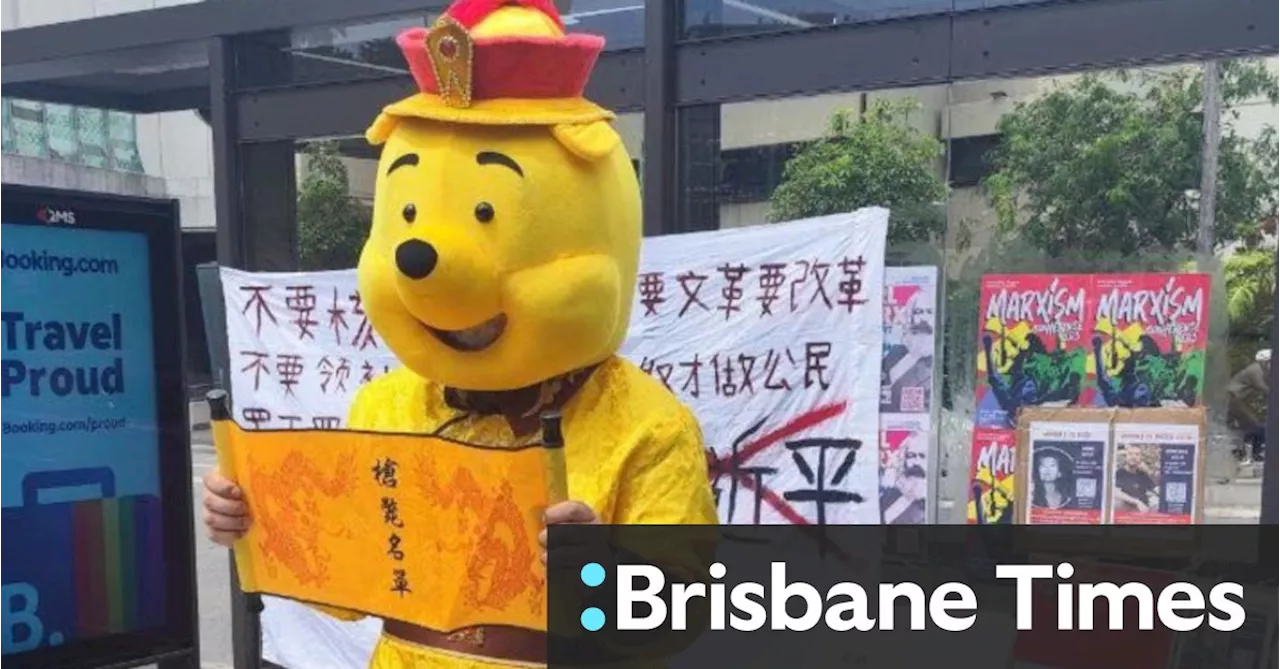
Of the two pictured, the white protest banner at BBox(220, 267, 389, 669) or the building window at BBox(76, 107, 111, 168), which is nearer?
the white protest banner at BBox(220, 267, 389, 669)

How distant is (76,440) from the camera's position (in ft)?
8.88

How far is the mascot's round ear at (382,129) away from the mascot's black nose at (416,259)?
1.21 ft

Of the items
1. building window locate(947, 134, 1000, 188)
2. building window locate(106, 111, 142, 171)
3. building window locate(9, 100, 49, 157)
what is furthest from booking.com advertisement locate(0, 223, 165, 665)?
building window locate(106, 111, 142, 171)

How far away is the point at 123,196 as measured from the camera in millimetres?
2773

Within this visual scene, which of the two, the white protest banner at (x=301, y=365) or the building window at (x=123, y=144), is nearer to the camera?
the white protest banner at (x=301, y=365)

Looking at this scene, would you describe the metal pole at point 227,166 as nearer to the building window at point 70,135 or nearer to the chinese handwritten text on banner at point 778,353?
the chinese handwritten text on banner at point 778,353

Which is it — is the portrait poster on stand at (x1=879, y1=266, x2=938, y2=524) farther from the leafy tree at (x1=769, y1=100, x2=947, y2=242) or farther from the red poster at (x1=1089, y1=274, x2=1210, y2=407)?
the red poster at (x1=1089, y1=274, x2=1210, y2=407)

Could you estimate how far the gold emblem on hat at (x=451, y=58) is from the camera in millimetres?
1976

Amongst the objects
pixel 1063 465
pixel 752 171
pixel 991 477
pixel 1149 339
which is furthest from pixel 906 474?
pixel 752 171

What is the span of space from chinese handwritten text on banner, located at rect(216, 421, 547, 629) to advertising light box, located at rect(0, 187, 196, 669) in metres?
0.74

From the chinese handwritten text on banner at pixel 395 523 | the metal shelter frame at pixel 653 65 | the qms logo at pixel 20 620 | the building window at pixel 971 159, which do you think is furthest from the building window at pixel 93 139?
the chinese handwritten text on banner at pixel 395 523

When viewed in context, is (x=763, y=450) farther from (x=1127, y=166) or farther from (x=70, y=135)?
(x=70, y=135)

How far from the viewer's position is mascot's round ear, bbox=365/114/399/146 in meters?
2.15

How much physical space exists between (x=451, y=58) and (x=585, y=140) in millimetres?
270
